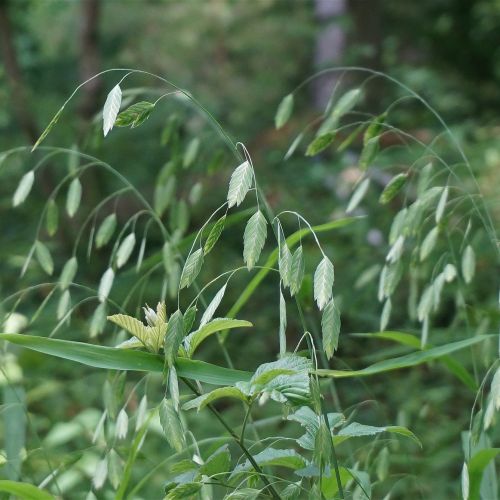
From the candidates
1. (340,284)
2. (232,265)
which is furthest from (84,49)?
(340,284)

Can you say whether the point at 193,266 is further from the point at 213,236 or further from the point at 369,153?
the point at 369,153

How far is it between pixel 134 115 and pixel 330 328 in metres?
0.21

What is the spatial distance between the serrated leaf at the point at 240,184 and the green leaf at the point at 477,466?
13.0 inches

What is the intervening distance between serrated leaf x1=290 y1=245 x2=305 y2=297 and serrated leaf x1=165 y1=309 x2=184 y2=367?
3.2 inches

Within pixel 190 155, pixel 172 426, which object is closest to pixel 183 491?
pixel 172 426

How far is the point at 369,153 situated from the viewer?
102cm

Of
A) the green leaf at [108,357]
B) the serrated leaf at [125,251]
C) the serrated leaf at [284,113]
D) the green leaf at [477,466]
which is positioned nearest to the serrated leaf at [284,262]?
the green leaf at [108,357]

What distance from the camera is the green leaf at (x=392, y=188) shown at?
0.98m

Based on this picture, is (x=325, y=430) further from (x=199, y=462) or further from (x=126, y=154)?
(x=126, y=154)

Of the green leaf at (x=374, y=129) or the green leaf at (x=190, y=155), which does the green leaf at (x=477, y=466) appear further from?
the green leaf at (x=190, y=155)

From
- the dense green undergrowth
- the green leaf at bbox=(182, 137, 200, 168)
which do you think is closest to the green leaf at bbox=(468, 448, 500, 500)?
the dense green undergrowth

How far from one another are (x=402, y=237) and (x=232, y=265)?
2113 millimetres

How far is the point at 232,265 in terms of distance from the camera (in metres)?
3.14

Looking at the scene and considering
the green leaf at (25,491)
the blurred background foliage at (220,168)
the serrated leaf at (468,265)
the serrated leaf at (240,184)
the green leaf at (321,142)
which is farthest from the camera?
the blurred background foliage at (220,168)
